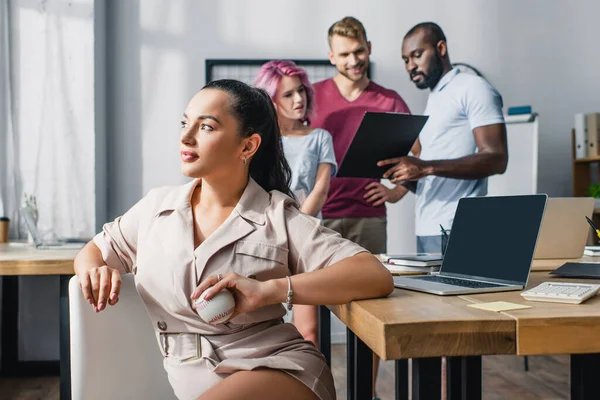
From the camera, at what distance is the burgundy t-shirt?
3.86 metres

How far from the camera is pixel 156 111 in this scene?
418cm

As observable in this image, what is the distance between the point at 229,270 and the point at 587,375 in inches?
29.7

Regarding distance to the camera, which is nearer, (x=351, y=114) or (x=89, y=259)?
(x=89, y=259)

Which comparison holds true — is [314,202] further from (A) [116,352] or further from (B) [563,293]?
(B) [563,293]

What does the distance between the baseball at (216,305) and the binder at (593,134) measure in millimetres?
3637

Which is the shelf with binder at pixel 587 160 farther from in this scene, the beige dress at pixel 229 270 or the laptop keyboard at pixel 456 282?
the beige dress at pixel 229 270

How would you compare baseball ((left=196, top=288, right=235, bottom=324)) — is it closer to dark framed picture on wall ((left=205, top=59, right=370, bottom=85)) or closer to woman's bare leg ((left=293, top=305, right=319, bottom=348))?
woman's bare leg ((left=293, top=305, right=319, bottom=348))

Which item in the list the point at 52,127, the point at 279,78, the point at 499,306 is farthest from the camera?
the point at 52,127

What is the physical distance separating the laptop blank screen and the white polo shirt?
1.37 meters

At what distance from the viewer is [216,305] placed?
1179 mm

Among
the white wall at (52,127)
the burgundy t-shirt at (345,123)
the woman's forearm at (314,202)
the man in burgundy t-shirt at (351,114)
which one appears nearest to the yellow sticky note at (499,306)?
the woman's forearm at (314,202)

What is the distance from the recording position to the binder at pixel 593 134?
417 centimetres

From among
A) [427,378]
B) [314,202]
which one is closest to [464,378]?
[427,378]

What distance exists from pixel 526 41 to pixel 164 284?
374 cm
